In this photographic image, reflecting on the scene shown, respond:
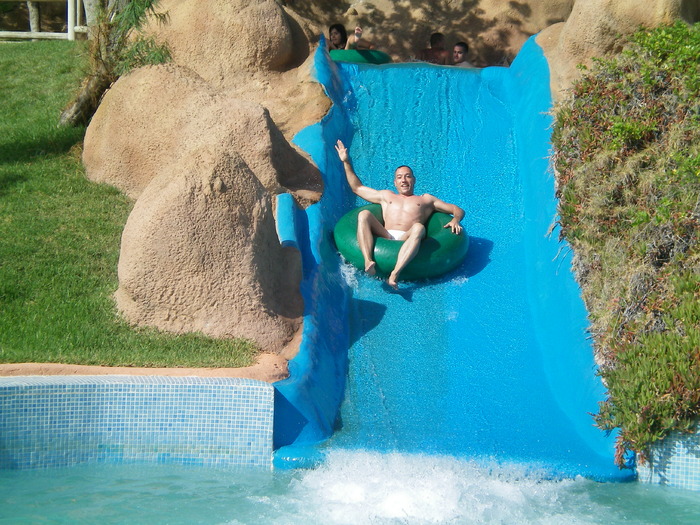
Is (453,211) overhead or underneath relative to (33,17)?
underneath

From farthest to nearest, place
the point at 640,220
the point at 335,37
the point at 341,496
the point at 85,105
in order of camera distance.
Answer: the point at 335,37 → the point at 85,105 → the point at 640,220 → the point at 341,496

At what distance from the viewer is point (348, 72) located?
11.0 meters

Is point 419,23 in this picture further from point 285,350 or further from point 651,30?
point 285,350

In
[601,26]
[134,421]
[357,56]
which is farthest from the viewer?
[357,56]

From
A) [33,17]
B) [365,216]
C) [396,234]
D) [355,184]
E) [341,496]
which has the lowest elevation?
[341,496]

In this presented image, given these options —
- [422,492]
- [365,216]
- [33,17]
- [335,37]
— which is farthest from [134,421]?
[33,17]

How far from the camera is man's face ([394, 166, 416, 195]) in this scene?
28.5 feet

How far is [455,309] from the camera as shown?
795 cm

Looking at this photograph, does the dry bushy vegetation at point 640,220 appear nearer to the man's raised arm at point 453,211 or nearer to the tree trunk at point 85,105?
the man's raised arm at point 453,211

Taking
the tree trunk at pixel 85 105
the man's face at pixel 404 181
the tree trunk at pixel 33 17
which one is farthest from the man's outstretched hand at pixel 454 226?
the tree trunk at pixel 33 17

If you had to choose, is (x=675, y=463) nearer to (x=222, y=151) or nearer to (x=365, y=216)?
(x=365, y=216)

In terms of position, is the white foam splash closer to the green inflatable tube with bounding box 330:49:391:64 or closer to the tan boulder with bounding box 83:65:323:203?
the tan boulder with bounding box 83:65:323:203

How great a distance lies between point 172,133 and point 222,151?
5.85ft

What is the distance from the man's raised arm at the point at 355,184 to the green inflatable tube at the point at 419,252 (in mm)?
527
